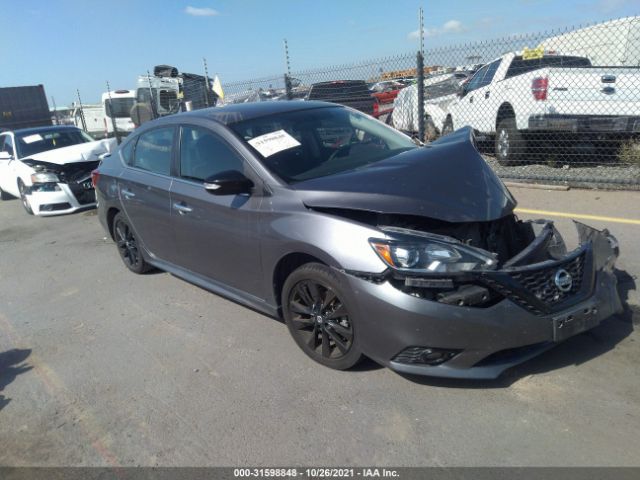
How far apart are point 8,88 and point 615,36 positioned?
24173mm

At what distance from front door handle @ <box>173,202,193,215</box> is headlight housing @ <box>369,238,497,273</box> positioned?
1843 millimetres

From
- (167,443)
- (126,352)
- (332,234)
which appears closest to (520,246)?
(332,234)

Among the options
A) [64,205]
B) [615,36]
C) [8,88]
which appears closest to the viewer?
[64,205]

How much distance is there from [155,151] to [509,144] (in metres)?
5.89

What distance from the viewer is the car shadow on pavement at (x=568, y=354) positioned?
301 cm

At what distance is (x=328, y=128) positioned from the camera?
409cm

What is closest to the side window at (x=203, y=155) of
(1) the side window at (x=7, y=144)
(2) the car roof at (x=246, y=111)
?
(2) the car roof at (x=246, y=111)

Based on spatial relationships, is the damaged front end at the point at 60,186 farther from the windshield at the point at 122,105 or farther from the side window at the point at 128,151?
the windshield at the point at 122,105

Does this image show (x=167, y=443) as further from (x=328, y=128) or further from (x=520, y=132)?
(x=520, y=132)

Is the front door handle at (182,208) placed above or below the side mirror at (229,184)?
below

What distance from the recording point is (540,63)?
8570 mm

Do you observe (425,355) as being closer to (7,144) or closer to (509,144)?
(509,144)

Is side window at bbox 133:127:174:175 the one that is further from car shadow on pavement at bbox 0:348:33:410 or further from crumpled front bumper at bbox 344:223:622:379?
crumpled front bumper at bbox 344:223:622:379

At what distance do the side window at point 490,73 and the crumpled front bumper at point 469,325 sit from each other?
6884 mm
